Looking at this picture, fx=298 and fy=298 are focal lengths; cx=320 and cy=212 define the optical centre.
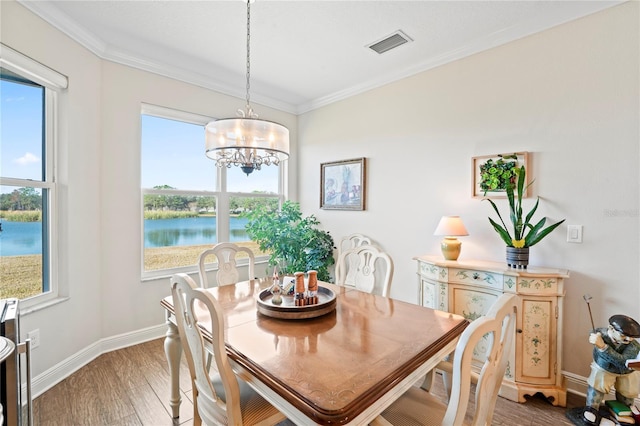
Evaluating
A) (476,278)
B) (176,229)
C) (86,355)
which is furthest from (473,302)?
(86,355)

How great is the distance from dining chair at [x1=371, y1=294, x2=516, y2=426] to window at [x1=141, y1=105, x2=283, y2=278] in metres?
2.82

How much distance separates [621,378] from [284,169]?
386 centimetres

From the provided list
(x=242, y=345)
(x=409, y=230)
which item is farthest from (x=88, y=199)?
(x=409, y=230)

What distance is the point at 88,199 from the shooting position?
2.63 meters

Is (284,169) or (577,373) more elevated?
(284,169)

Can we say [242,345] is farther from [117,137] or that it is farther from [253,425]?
[117,137]

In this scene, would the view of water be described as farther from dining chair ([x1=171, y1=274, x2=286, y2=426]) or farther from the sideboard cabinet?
the sideboard cabinet

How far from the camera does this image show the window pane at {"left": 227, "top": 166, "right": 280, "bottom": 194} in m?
3.79

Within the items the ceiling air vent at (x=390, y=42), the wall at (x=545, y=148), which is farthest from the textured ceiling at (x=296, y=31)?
the wall at (x=545, y=148)

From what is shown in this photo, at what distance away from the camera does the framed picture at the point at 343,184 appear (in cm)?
358

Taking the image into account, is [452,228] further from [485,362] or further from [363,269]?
[485,362]

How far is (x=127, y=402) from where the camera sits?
2.07m

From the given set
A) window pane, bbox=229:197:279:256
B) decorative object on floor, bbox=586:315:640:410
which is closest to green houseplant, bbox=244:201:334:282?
window pane, bbox=229:197:279:256

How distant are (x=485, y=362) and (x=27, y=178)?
3.16 metres
